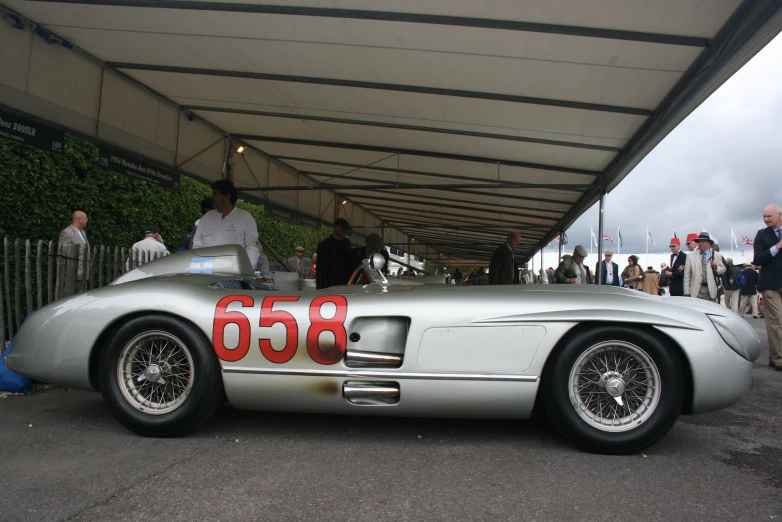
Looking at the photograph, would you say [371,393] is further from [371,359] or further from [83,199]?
A: [83,199]

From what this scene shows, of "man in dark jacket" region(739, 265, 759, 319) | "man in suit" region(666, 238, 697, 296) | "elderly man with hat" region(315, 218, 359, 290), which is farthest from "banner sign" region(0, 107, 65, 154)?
"man in dark jacket" region(739, 265, 759, 319)

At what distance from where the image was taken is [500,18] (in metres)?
4.67

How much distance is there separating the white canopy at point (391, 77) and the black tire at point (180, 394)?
323cm


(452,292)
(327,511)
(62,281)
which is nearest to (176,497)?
(327,511)

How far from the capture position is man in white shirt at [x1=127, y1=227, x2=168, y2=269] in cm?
659

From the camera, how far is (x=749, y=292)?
13.5m

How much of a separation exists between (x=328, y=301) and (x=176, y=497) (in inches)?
45.8

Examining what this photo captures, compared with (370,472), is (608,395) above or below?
above

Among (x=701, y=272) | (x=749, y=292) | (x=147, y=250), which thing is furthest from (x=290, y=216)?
(x=749, y=292)

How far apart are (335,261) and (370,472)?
316 centimetres

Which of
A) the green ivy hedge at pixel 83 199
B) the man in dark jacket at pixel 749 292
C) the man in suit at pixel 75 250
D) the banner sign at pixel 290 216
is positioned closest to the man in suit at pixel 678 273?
the man in dark jacket at pixel 749 292

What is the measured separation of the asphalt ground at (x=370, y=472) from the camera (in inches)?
77.0

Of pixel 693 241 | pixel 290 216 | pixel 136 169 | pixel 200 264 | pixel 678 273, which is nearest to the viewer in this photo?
pixel 200 264

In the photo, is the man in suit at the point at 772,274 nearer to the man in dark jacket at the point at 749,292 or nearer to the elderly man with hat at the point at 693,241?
the elderly man with hat at the point at 693,241
